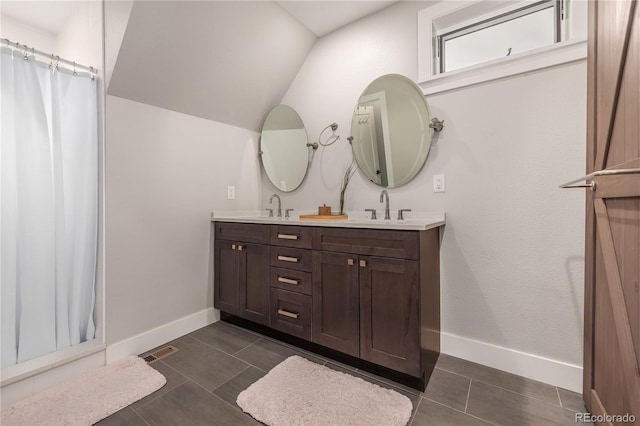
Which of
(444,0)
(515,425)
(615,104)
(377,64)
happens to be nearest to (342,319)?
(515,425)

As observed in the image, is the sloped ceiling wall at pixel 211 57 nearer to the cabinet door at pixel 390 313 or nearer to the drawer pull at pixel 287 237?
the drawer pull at pixel 287 237

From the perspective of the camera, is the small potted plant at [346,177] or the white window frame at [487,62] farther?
the small potted plant at [346,177]

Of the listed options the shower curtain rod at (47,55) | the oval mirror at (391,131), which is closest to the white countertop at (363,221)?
the oval mirror at (391,131)

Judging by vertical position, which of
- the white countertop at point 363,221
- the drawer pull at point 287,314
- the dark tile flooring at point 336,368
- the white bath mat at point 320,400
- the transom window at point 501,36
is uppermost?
the transom window at point 501,36

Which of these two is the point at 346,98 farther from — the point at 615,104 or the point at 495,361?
the point at 495,361

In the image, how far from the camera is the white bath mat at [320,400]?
1.32 m

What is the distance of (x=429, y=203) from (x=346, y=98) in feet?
3.67

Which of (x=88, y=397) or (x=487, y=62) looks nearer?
(x=88, y=397)

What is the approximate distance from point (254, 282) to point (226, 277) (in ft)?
1.15

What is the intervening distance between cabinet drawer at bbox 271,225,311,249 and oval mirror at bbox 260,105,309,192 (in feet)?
2.47

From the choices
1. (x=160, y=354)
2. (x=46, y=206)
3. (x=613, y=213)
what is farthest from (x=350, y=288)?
(x=46, y=206)

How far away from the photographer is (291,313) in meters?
1.96

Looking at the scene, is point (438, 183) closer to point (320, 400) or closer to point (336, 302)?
point (336, 302)

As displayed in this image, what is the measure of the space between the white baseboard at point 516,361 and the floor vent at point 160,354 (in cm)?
189
